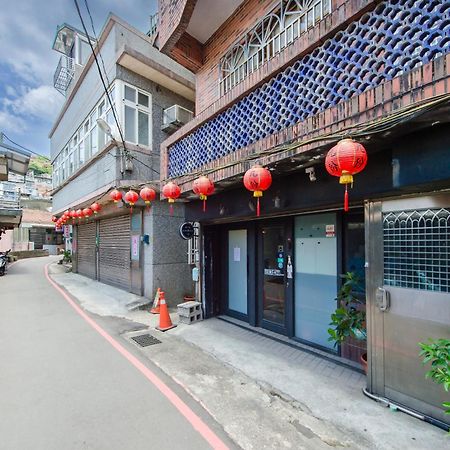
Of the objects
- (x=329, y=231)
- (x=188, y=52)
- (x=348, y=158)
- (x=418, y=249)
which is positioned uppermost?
(x=188, y=52)

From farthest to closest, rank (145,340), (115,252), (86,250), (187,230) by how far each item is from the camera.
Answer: (86,250) < (115,252) < (187,230) < (145,340)

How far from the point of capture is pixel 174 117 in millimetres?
10250

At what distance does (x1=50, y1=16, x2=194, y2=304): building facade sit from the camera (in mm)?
9195

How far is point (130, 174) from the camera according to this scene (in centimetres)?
949

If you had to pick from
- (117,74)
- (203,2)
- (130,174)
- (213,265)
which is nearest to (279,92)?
(203,2)

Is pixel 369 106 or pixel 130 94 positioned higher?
pixel 130 94

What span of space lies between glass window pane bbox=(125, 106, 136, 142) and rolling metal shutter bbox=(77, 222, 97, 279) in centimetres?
624

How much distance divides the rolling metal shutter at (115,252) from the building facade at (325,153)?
4702 mm

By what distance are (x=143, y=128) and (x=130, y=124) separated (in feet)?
1.82

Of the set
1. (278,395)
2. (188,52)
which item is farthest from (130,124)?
(278,395)

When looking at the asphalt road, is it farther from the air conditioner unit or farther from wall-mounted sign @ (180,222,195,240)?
the air conditioner unit

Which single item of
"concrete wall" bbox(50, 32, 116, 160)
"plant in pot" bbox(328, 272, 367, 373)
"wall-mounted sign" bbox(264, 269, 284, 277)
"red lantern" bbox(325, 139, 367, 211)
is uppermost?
"concrete wall" bbox(50, 32, 116, 160)

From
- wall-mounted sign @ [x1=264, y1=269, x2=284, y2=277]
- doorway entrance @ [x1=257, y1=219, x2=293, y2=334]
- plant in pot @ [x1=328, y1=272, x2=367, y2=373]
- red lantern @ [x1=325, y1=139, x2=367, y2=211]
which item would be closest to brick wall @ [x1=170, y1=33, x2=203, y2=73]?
doorway entrance @ [x1=257, y1=219, x2=293, y2=334]

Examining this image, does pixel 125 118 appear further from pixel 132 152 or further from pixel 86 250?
pixel 86 250
